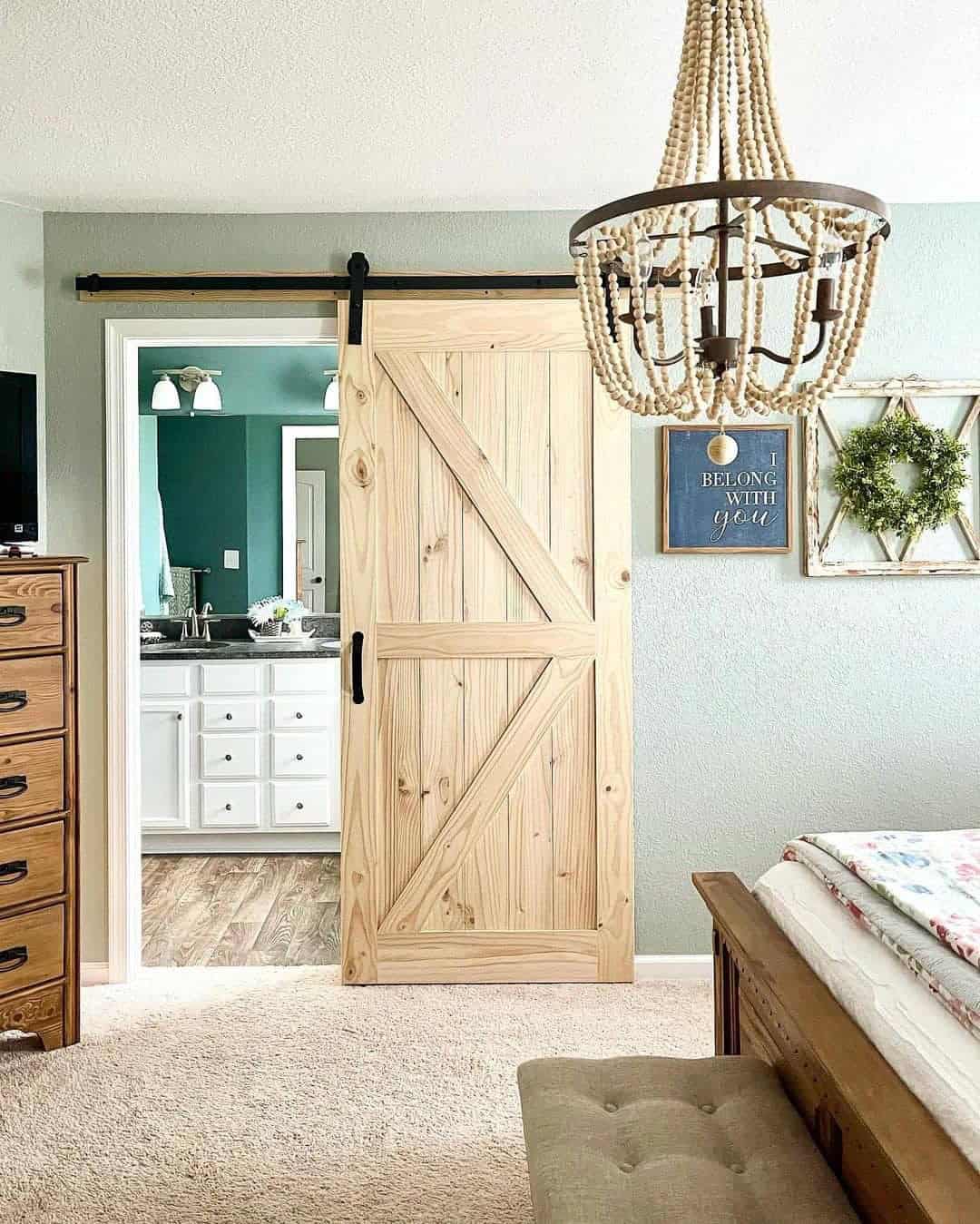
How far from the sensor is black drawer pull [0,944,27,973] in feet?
9.74

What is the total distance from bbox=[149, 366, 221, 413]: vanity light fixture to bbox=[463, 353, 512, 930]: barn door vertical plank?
237 centimetres

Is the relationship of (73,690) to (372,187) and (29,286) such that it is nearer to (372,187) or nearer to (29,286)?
(29,286)

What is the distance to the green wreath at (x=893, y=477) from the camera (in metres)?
3.54

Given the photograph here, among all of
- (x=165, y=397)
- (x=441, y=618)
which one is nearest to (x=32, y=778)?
(x=441, y=618)

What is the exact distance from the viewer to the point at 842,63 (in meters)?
2.62

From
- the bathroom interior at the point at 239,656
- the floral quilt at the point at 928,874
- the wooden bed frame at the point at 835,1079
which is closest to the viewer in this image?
the wooden bed frame at the point at 835,1079

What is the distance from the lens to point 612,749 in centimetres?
361

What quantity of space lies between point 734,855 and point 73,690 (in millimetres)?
2130

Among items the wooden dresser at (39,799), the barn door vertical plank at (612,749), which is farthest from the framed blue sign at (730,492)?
the wooden dresser at (39,799)

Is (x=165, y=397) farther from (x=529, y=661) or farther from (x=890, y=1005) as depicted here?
(x=890, y=1005)

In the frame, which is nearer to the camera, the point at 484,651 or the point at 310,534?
the point at 484,651

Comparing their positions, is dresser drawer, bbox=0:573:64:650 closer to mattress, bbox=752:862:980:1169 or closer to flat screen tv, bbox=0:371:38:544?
flat screen tv, bbox=0:371:38:544

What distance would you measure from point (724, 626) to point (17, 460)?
2267 mm

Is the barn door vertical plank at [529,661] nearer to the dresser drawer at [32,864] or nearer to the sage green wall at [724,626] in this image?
the sage green wall at [724,626]
